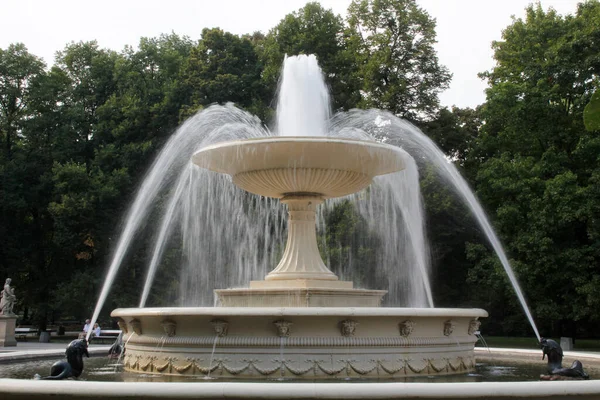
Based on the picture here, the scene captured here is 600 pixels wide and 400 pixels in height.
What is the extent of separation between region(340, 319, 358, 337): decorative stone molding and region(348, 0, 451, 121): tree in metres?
24.7

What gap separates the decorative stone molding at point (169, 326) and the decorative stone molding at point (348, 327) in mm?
2290

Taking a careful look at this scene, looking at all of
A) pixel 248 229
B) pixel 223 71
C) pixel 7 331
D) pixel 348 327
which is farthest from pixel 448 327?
pixel 223 71

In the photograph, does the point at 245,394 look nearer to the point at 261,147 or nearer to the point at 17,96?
the point at 261,147

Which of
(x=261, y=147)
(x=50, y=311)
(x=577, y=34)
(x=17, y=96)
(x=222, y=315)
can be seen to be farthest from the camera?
(x=17, y=96)

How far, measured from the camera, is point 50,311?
113 feet

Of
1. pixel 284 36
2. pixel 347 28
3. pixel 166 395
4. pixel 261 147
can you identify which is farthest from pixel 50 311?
pixel 166 395

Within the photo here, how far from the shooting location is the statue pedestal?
26344mm

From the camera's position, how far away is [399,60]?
3553 cm

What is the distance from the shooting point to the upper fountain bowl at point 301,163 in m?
12.0

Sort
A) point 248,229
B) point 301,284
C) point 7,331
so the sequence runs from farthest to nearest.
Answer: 1. point 248,229
2. point 7,331
3. point 301,284

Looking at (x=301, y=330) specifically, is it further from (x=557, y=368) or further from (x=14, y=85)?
(x=14, y=85)

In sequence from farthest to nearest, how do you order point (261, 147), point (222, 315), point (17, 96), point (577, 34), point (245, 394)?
Result: point (17, 96), point (577, 34), point (261, 147), point (222, 315), point (245, 394)

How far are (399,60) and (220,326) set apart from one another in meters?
28.4

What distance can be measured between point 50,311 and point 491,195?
21447 mm
